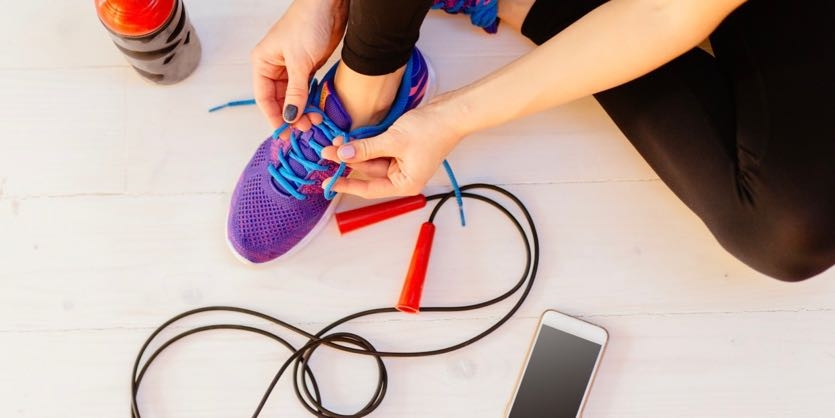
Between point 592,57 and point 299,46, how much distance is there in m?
0.32

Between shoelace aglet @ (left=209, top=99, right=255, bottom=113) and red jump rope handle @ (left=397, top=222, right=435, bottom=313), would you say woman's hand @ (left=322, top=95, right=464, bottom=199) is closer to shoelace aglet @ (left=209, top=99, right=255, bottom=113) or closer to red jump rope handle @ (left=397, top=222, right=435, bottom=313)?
red jump rope handle @ (left=397, top=222, right=435, bottom=313)

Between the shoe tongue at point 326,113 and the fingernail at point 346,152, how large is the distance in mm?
45

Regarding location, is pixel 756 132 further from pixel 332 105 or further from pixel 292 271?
pixel 292 271

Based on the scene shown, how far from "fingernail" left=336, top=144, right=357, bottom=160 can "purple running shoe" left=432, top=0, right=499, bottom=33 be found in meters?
0.29

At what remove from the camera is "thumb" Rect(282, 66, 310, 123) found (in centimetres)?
79

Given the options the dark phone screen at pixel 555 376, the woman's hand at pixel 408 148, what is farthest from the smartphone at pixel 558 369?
the woman's hand at pixel 408 148

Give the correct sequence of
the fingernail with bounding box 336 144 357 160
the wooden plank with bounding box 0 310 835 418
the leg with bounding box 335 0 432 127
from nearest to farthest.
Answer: the leg with bounding box 335 0 432 127
the fingernail with bounding box 336 144 357 160
the wooden plank with bounding box 0 310 835 418

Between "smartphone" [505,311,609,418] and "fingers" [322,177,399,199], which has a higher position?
"fingers" [322,177,399,199]

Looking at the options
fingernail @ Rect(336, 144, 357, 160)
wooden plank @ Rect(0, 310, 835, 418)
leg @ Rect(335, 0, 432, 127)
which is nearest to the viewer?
leg @ Rect(335, 0, 432, 127)

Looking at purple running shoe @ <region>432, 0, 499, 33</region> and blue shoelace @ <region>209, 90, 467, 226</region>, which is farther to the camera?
purple running shoe @ <region>432, 0, 499, 33</region>

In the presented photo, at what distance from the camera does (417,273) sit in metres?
0.89

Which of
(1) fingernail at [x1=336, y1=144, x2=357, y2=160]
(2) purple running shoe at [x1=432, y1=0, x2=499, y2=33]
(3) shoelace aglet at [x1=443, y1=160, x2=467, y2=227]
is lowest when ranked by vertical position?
(3) shoelace aglet at [x1=443, y1=160, x2=467, y2=227]

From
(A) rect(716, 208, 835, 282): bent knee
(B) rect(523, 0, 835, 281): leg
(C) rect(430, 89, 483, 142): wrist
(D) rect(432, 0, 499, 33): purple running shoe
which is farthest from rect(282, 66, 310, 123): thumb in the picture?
(A) rect(716, 208, 835, 282): bent knee

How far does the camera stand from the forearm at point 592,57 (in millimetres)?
723
